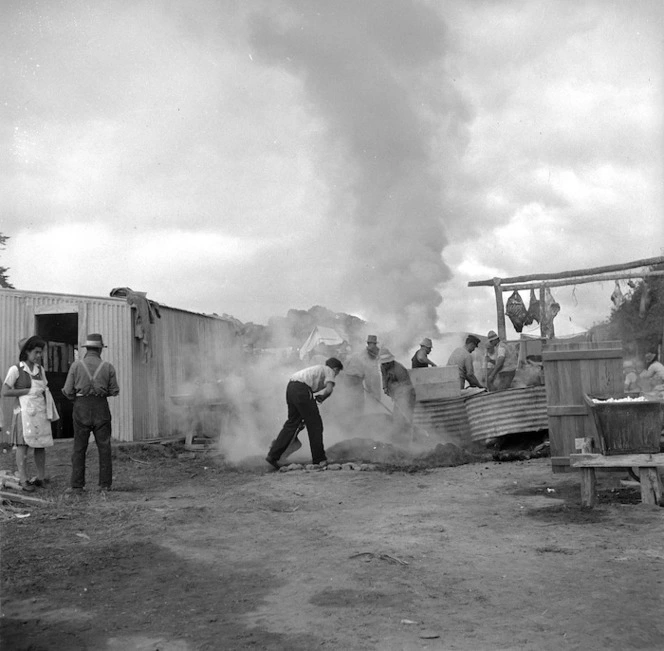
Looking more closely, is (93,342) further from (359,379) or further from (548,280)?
(548,280)

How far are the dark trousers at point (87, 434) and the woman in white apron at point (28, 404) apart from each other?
444 mm

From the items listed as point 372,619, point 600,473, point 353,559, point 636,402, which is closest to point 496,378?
point 600,473

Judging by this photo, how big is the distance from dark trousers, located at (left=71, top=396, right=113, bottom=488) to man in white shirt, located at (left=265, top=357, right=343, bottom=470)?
243 centimetres

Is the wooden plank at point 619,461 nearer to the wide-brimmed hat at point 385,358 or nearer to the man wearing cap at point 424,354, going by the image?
the wide-brimmed hat at point 385,358

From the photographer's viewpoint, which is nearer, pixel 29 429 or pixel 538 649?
pixel 538 649

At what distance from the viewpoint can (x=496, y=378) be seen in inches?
483

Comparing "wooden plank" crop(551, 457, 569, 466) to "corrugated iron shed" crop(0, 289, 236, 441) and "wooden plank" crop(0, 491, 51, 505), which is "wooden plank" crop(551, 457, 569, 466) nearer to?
"wooden plank" crop(0, 491, 51, 505)

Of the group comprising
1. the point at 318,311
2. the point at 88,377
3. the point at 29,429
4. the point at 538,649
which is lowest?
the point at 538,649

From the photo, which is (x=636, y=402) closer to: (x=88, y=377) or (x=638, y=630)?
(x=638, y=630)

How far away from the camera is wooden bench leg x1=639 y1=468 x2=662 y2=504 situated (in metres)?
6.07

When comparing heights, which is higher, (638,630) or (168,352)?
(168,352)

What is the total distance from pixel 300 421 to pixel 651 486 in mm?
5007

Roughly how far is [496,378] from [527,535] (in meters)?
7.16

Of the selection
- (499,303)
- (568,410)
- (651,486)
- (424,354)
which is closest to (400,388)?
(424,354)
